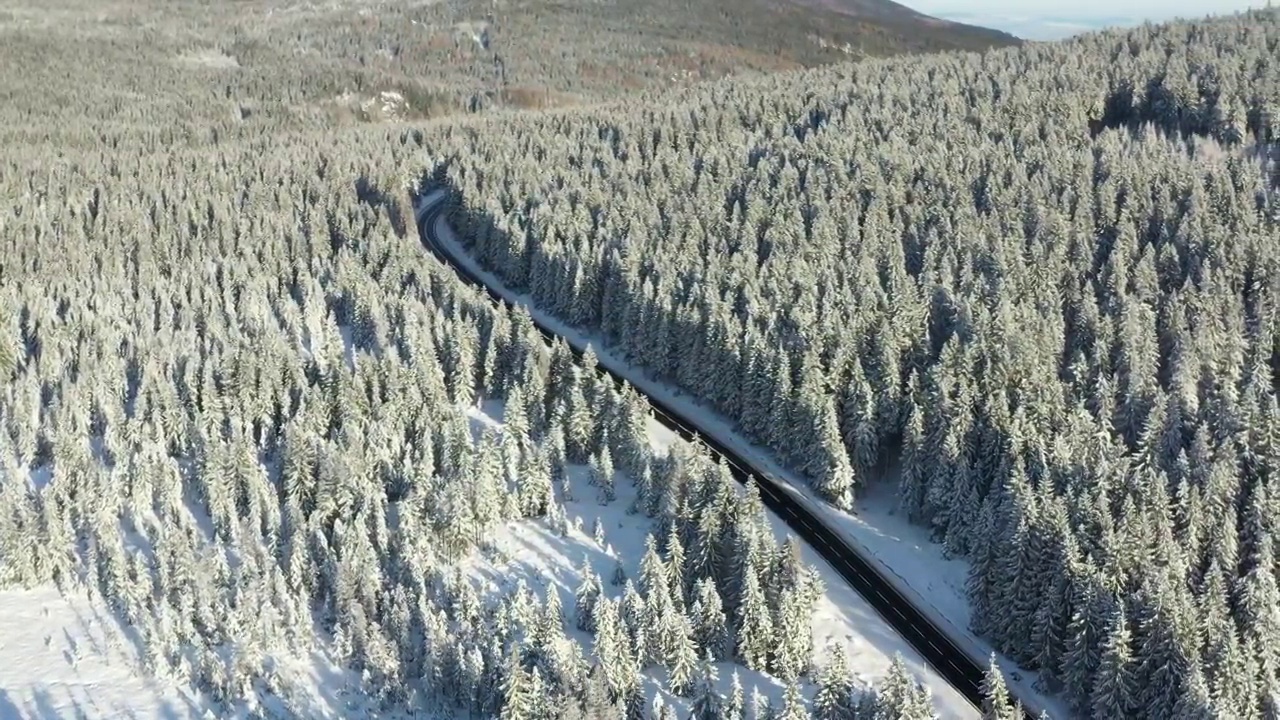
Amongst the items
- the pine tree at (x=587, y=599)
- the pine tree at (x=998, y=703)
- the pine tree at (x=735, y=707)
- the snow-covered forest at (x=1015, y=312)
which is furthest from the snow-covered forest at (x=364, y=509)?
the snow-covered forest at (x=1015, y=312)

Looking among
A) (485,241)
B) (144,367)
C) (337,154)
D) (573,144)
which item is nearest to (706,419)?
(144,367)

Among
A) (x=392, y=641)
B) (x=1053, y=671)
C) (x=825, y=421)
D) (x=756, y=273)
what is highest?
(x=756, y=273)

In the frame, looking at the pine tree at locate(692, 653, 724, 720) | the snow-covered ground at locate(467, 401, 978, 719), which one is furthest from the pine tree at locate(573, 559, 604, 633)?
the pine tree at locate(692, 653, 724, 720)

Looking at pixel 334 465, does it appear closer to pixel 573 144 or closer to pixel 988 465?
pixel 988 465

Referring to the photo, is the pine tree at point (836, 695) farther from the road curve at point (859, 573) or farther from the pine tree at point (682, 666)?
the road curve at point (859, 573)

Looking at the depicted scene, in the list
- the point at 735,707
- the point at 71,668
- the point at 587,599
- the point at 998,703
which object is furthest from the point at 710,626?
the point at 71,668

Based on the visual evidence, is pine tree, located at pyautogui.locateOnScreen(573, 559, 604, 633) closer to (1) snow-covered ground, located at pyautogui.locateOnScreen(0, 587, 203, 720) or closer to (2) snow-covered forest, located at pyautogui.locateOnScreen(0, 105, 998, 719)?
(2) snow-covered forest, located at pyautogui.locateOnScreen(0, 105, 998, 719)
